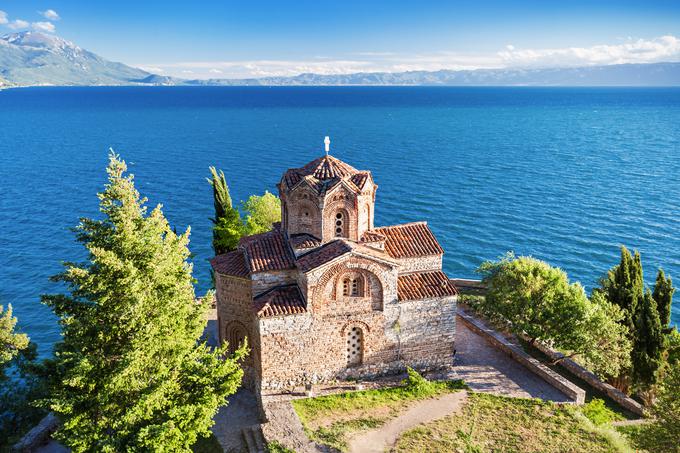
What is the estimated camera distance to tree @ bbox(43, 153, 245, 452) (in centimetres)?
1777

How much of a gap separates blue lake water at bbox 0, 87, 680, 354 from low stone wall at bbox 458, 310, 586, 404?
18202mm

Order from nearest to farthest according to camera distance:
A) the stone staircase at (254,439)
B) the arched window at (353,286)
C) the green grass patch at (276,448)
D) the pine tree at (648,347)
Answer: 1. the green grass patch at (276,448)
2. the stone staircase at (254,439)
3. the arched window at (353,286)
4. the pine tree at (648,347)

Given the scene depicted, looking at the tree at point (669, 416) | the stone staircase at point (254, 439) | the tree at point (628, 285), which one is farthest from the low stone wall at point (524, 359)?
the stone staircase at point (254, 439)

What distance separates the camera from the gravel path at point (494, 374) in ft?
88.6

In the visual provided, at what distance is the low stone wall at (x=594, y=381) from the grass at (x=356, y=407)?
7730 mm

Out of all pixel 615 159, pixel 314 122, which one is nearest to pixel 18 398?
pixel 615 159

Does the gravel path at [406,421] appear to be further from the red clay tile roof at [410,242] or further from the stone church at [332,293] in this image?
the red clay tile roof at [410,242]

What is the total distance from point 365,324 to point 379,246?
4.35 metres

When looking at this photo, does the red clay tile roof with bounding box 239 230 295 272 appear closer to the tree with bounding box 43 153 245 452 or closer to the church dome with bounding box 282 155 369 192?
the church dome with bounding box 282 155 369 192

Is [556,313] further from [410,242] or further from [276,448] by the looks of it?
[276,448]

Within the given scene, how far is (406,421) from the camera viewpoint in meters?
24.1

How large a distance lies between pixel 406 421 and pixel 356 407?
8.59 ft

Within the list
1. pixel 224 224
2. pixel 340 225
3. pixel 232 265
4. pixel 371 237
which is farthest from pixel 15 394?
pixel 371 237

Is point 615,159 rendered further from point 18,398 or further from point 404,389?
point 18,398
